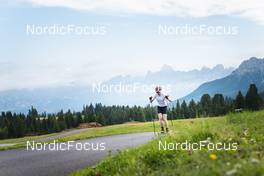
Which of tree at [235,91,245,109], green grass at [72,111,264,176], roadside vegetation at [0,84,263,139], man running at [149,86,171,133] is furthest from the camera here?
tree at [235,91,245,109]

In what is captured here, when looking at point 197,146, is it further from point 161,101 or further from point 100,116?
point 100,116

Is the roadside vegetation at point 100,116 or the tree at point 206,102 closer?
the roadside vegetation at point 100,116

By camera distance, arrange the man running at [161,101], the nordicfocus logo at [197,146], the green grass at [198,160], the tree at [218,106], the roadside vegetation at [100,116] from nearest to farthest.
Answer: the green grass at [198,160]
the nordicfocus logo at [197,146]
the man running at [161,101]
the roadside vegetation at [100,116]
the tree at [218,106]

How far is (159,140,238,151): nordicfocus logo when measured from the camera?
33.5 ft

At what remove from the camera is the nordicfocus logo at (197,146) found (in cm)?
1023

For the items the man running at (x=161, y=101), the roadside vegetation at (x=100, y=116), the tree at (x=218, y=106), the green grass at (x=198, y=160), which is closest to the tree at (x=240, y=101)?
the roadside vegetation at (x=100, y=116)

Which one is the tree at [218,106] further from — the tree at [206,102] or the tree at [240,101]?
the tree at [240,101]

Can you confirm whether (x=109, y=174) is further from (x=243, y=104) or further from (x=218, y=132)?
(x=243, y=104)

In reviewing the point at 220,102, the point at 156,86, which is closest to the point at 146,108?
the point at 220,102

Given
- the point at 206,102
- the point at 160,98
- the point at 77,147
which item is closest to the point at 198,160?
the point at 160,98

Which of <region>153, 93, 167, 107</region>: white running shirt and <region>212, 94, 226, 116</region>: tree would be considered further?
<region>212, 94, 226, 116</region>: tree

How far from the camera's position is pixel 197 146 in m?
11.1

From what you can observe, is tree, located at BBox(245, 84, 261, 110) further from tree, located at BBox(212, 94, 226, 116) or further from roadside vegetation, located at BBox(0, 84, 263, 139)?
tree, located at BBox(212, 94, 226, 116)

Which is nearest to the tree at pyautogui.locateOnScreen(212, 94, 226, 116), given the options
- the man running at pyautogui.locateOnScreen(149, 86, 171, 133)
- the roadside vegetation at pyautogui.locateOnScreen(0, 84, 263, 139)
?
the roadside vegetation at pyautogui.locateOnScreen(0, 84, 263, 139)
